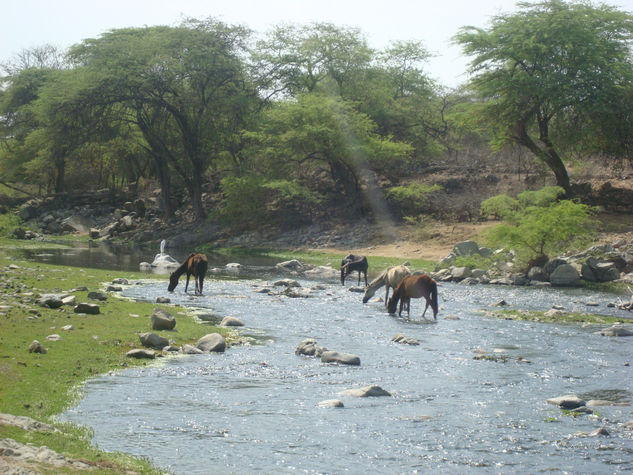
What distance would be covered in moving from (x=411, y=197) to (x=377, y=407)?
40.5 metres

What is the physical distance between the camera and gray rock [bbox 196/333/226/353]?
1340 centimetres

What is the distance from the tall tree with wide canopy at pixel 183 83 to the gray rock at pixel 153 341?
39200mm

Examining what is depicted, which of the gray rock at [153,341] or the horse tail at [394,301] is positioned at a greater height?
the horse tail at [394,301]

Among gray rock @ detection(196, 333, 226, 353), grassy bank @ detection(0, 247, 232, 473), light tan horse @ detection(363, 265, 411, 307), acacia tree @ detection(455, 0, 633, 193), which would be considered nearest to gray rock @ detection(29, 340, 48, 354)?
grassy bank @ detection(0, 247, 232, 473)

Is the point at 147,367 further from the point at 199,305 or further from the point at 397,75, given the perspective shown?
the point at 397,75

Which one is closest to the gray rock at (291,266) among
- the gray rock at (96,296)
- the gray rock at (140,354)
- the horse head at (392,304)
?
the horse head at (392,304)

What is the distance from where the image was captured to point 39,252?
38.9 m

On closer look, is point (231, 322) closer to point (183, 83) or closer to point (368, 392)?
point (368, 392)

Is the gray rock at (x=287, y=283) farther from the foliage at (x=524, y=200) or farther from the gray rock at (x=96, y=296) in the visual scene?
the foliage at (x=524, y=200)

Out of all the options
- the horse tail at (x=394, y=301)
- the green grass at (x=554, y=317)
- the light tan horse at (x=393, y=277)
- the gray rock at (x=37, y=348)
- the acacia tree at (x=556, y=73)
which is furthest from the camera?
the acacia tree at (x=556, y=73)

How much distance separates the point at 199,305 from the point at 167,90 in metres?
34.1

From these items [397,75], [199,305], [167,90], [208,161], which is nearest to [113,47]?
[167,90]

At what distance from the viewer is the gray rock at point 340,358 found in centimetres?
1296

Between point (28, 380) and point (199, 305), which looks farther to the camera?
point (199, 305)
